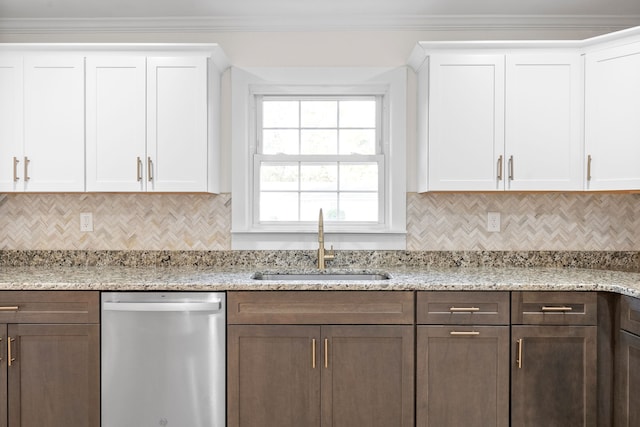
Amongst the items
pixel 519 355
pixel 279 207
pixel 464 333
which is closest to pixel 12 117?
pixel 279 207

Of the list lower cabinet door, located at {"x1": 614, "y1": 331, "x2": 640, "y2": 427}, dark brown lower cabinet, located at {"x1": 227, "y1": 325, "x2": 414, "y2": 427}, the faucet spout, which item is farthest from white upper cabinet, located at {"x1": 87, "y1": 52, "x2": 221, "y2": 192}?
lower cabinet door, located at {"x1": 614, "y1": 331, "x2": 640, "y2": 427}

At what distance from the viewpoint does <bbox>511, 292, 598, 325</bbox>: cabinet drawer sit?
2121mm

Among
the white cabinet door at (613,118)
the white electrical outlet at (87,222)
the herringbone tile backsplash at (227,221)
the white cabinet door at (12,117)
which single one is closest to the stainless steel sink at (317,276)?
the herringbone tile backsplash at (227,221)

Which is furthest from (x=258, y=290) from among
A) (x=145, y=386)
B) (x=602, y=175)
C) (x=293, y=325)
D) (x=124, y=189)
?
(x=602, y=175)

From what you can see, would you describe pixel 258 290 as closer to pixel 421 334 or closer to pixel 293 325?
pixel 293 325

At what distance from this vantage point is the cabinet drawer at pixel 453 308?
214 centimetres

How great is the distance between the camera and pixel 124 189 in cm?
249

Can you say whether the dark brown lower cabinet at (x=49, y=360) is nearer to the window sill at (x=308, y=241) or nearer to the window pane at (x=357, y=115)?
the window sill at (x=308, y=241)

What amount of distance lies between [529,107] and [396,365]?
5.13 feet

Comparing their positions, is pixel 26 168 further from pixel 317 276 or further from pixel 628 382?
pixel 628 382

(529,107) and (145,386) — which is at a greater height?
(529,107)

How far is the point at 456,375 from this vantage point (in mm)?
2141

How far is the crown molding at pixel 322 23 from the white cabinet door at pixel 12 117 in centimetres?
46

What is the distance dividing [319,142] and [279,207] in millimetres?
494
